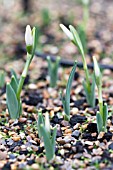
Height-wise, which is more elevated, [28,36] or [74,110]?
[28,36]

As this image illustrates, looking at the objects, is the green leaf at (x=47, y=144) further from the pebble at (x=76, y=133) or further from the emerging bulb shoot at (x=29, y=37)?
the emerging bulb shoot at (x=29, y=37)

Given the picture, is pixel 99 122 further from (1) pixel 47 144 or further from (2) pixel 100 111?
(1) pixel 47 144

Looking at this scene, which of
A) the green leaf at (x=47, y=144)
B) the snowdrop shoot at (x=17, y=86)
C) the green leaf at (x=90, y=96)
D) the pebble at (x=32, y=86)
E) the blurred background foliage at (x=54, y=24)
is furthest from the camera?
the blurred background foliage at (x=54, y=24)

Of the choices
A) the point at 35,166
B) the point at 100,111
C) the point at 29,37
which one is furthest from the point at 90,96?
the point at 35,166

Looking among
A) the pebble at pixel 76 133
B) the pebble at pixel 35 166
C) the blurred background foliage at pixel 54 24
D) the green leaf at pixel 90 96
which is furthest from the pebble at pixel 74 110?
the blurred background foliage at pixel 54 24

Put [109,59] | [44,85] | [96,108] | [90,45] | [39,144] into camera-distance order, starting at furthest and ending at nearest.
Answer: [90,45]
[109,59]
[44,85]
[96,108]
[39,144]

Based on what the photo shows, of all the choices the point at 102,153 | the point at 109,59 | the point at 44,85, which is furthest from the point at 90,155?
the point at 109,59

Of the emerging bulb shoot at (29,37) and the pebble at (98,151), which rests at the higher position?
the emerging bulb shoot at (29,37)

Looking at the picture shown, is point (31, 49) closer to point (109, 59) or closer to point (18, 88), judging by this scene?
point (18, 88)
